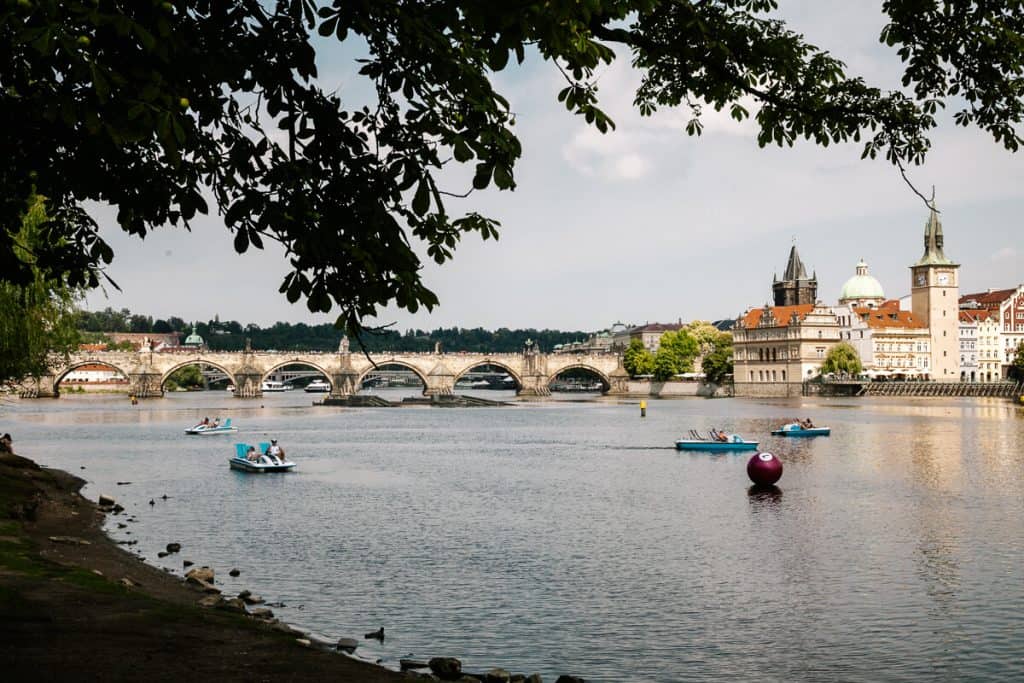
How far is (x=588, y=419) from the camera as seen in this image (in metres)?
90.9

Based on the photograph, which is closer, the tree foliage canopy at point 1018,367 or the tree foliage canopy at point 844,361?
the tree foliage canopy at point 1018,367

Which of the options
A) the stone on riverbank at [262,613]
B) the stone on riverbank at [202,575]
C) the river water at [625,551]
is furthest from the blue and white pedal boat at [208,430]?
the stone on riverbank at [262,613]

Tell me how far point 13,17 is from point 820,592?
58.4 feet

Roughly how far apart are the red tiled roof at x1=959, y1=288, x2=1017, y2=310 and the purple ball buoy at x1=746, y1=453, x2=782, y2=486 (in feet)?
480

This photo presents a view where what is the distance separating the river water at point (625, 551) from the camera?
1620 centimetres

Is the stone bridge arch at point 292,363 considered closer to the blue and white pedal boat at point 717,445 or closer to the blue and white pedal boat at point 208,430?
the blue and white pedal boat at point 208,430

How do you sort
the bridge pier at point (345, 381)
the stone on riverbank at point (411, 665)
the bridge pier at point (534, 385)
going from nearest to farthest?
the stone on riverbank at point (411, 665)
the bridge pier at point (345, 381)
the bridge pier at point (534, 385)

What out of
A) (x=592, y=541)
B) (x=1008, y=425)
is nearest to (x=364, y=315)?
(x=592, y=541)

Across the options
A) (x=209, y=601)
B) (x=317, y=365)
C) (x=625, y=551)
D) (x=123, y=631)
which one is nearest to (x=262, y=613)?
(x=209, y=601)

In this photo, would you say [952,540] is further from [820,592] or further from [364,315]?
[364,315]

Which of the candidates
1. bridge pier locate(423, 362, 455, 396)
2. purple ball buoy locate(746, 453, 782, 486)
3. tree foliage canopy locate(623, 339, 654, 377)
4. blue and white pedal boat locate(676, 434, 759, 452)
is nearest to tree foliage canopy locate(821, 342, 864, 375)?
tree foliage canopy locate(623, 339, 654, 377)

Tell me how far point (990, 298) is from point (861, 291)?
22.5 metres

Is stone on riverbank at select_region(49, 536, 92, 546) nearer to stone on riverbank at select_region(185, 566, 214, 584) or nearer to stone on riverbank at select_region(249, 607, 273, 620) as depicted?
stone on riverbank at select_region(185, 566, 214, 584)

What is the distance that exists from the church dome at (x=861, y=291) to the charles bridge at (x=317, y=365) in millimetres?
49706
